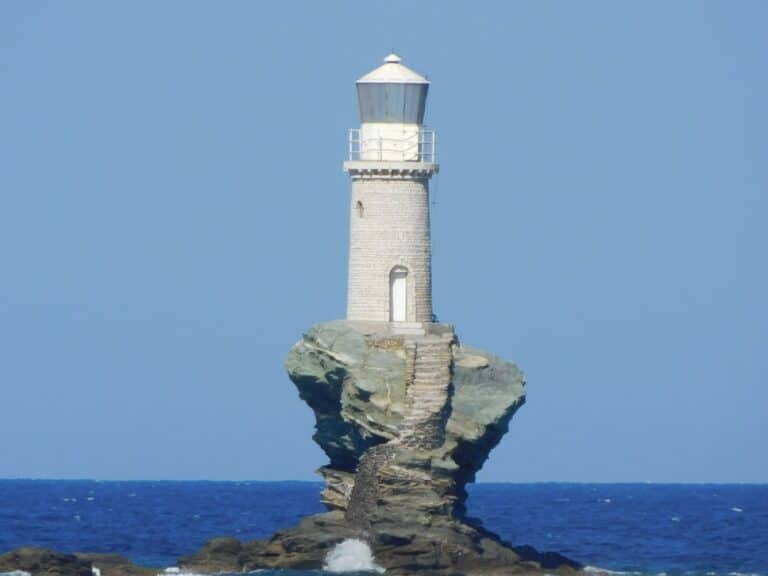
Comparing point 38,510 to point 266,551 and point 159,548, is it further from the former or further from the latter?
point 266,551

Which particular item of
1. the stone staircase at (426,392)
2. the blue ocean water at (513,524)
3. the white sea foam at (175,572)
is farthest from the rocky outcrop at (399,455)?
the blue ocean water at (513,524)

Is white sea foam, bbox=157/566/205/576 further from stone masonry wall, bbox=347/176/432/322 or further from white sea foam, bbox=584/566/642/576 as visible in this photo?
white sea foam, bbox=584/566/642/576

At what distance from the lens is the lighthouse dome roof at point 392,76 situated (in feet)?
208

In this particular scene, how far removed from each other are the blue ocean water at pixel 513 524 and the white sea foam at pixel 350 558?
8.96 metres

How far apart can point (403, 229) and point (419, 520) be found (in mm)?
7210

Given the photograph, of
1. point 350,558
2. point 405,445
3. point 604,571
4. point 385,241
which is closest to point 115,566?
point 350,558

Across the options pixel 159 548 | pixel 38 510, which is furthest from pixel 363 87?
pixel 38 510

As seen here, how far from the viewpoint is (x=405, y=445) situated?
6128 cm

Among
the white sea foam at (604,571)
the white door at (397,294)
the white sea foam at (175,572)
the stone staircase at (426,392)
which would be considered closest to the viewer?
the stone staircase at (426,392)

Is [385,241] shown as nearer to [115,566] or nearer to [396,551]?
[396,551]

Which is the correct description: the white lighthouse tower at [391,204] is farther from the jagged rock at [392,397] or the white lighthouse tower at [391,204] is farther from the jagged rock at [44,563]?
the jagged rock at [44,563]

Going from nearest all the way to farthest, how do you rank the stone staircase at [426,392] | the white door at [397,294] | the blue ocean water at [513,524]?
the stone staircase at [426,392] < the white door at [397,294] < the blue ocean water at [513,524]

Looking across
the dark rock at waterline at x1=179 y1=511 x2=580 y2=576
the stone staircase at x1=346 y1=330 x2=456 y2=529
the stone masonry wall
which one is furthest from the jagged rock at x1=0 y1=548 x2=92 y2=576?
the stone masonry wall

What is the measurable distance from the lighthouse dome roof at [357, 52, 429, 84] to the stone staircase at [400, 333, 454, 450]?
6.44 metres
